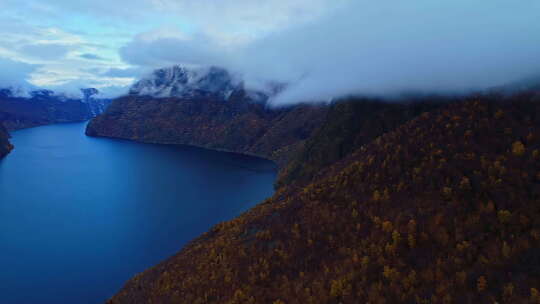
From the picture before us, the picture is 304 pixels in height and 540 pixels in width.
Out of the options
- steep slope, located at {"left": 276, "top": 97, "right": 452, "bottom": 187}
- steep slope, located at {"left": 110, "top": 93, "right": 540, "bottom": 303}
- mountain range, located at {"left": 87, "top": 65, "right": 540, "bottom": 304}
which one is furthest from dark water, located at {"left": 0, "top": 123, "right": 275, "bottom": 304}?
steep slope, located at {"left": 276, "top": 97, "right": 452, "bottom": 187}

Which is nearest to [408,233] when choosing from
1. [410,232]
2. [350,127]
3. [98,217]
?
[410,232]

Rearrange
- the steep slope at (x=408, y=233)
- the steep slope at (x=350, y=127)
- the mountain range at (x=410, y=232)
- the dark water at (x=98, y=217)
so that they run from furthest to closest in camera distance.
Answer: the steep slope at (x=350, y=127) → the dark water at (x=98, y=217) → the mountain range at (x=410, y=232) → the steep slope at (x=408, y=233)

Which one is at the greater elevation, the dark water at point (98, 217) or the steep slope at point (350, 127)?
the steep slope at point (350, 127)

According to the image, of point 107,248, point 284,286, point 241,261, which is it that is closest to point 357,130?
point 241,261

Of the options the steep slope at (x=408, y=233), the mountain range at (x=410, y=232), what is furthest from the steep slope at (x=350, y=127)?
the steep slope at (x=408, y=233)

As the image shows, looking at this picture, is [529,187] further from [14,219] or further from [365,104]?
[14,219]

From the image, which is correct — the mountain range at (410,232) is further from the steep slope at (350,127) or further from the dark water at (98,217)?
the dark water at (98,217)
